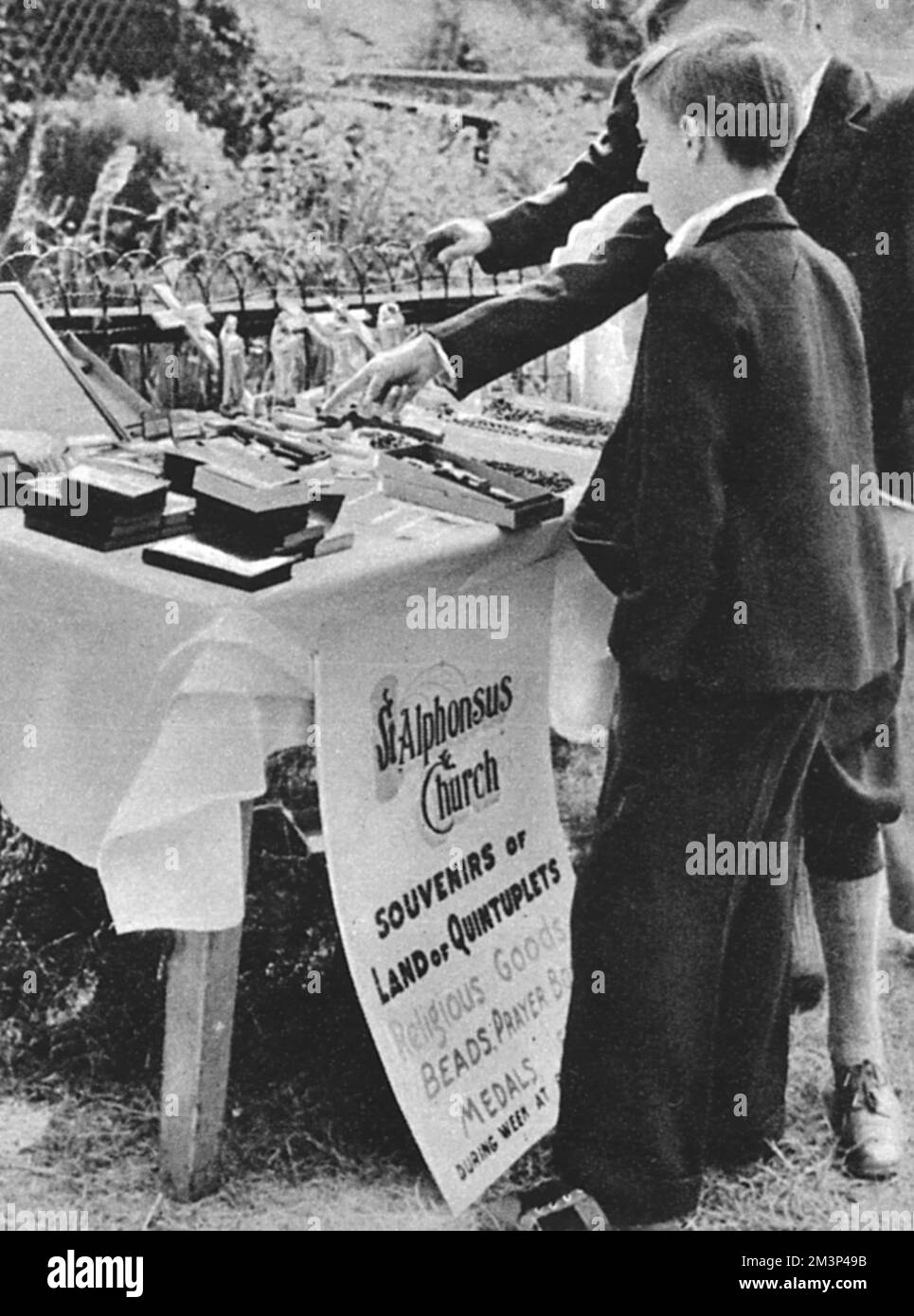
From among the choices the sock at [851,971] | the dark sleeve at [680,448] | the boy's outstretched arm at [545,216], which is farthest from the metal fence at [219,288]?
the sock at [851,971]

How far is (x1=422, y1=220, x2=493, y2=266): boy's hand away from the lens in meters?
2.65

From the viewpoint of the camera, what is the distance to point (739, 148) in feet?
5.86

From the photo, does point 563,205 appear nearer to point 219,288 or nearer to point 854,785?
point 219,288

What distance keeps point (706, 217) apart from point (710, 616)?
465 millimetres

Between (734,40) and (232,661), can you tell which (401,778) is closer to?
(232,661)

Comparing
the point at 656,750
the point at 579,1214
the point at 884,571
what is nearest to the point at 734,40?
the point at 884,571

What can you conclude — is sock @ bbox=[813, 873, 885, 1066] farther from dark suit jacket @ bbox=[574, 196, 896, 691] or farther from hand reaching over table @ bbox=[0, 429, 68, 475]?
hand reaching over table @ bbox=[0, 429, 68, 475]

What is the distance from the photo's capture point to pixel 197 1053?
203 cm

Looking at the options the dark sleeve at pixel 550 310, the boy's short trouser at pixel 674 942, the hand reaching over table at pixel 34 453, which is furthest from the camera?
the dark sleeve at pixel 550 310

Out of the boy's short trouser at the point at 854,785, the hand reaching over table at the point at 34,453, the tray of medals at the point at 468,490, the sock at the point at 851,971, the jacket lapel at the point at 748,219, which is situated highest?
the jacket lapel at the point at 748,219

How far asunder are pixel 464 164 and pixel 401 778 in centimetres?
121

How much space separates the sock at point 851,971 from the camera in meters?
2.31

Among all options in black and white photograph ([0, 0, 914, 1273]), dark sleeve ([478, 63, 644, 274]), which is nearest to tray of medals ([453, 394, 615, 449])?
black and white photograph ([0, 0, 914, 1273])

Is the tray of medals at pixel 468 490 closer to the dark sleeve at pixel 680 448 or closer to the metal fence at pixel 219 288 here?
the dark sleeve at pixel 680 448
